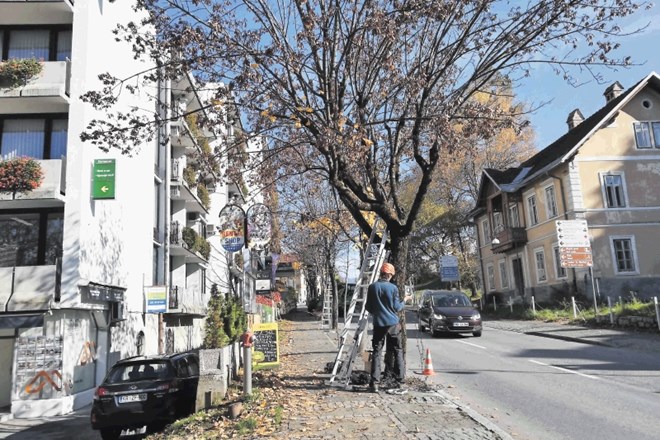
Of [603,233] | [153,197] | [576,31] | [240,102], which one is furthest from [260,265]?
[576,31]

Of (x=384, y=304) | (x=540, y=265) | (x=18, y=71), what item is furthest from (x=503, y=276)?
(x=18, y=71)

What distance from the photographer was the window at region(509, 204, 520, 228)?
34.7m

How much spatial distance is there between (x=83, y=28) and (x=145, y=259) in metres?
10.4

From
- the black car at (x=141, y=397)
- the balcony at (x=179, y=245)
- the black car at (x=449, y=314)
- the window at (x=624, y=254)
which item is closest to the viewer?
the black car at (x=141, y=397)

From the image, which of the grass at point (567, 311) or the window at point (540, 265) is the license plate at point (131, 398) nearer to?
the grass at point (567, 311)

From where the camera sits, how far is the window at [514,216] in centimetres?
3472

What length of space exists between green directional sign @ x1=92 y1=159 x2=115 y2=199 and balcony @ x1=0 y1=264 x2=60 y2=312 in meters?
2.67

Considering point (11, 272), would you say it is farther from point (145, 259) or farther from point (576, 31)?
point (576, 31)

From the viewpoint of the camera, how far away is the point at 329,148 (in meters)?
9.91

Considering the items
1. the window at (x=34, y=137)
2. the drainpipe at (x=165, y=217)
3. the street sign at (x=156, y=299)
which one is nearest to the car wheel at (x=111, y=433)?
the window at (x=34, y=137)

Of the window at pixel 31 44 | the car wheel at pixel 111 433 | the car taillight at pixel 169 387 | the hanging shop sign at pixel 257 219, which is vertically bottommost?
the car wheel at pixel 111 433

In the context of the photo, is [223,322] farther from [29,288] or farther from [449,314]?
[449,314]

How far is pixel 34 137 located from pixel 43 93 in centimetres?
183

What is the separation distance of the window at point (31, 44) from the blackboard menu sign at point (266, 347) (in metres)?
12.1
